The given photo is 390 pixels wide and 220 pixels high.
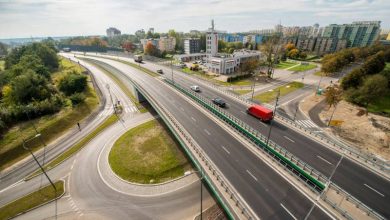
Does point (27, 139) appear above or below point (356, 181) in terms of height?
below

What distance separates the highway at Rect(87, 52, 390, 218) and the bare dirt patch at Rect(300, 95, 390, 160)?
16309 millimetres

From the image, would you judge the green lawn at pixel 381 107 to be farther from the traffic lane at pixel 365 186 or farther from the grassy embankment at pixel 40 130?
the grassy embankment at pixel 40 130

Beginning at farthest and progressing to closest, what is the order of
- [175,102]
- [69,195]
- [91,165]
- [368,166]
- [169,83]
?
[169,83] → [175,102] → [91,165] → [69,195] → [368,166]

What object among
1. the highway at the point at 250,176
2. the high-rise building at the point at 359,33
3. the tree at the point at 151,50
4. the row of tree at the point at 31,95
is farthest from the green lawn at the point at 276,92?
the high-rise building at the point at 359,33

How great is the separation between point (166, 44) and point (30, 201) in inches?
6305

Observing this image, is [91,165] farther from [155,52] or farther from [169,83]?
[155,52]

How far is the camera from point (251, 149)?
94.6 ft

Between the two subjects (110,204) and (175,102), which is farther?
(175,102)

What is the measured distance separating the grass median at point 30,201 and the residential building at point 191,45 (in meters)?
151

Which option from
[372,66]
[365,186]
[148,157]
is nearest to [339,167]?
[365,186]

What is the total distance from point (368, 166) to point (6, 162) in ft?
233

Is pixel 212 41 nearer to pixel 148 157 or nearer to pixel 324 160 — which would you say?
pixel 148 157

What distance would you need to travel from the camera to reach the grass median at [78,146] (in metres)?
37.7

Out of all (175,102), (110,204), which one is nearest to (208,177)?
(110,204)
